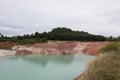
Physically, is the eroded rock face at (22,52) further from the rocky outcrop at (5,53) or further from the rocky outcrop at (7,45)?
the rocky outcrop at (7,45)

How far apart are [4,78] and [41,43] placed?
30.1 meters

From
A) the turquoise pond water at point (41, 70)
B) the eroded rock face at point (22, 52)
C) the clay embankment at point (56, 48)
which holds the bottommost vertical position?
the turquoise pond water at point (41, 70)

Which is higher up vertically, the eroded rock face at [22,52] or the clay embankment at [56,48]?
the clay embankment at [56,48]

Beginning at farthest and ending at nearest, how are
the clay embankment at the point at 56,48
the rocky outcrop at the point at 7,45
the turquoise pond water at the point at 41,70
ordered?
1. the rocky outcrop at the point at 7,45
2. the clay embankment at the point at 56,48
3. the turquoise pond water at the point at 41,70

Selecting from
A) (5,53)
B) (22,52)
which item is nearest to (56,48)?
(22,52)

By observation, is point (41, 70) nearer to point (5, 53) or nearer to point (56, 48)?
point (5, 53)

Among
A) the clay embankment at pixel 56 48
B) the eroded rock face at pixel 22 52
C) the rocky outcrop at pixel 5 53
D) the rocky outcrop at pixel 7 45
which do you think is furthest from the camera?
the rocky outcrop at pixel 7 45

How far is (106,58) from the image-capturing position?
32.4 feet

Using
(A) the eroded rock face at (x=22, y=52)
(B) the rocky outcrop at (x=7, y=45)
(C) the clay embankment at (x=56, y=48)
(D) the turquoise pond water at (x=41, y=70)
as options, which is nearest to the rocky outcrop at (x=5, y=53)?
(A) the eroded rock face at (x=22, y=52)

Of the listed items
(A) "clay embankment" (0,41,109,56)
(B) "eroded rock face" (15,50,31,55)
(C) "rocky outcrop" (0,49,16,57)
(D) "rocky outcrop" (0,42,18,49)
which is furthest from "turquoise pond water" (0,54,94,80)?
(D) "rocky outcrop" (0,42,18,49)

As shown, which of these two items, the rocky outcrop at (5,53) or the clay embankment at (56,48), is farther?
the clay embankment at (56,48)

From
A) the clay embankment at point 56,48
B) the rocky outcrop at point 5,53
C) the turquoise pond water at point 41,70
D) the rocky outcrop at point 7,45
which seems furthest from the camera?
the rocky outcrop at point 7,45

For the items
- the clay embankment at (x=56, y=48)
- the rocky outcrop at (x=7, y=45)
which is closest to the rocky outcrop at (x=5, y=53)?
the clay embankment at (x=56, y=48)

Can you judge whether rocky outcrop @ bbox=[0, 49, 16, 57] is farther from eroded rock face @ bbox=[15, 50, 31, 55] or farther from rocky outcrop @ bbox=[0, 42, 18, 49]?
rocky outcrop @ bbox=[0, 42, 18, 49]
